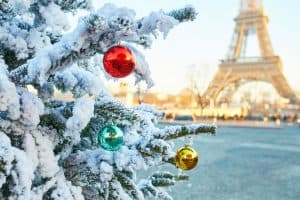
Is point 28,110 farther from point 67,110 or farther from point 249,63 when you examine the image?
point 249,63

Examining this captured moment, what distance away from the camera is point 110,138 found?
0.98 metres

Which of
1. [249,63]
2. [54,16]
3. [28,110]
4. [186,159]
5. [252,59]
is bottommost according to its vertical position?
[186,159]

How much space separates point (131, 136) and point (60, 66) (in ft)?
1.46

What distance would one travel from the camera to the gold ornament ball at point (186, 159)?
1081 mm

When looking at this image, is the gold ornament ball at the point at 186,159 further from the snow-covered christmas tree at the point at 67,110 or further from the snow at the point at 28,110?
the snow at the point at 28,110

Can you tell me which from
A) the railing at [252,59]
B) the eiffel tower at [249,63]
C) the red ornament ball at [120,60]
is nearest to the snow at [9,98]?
the red ornament ball at [120,60]

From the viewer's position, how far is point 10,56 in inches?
40.6

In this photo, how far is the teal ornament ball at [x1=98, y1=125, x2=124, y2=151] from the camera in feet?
3.19

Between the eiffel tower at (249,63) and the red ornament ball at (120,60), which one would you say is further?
the eiffel tower at (249,63)

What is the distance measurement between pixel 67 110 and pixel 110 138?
4.2 inches

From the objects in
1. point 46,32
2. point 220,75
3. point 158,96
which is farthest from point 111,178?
point 158,96

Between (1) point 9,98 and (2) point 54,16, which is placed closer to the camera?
(1) point 9,98

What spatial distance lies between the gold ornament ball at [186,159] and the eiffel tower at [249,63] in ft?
123

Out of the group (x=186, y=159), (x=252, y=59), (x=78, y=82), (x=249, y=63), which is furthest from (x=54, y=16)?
(x=252, y=59)
